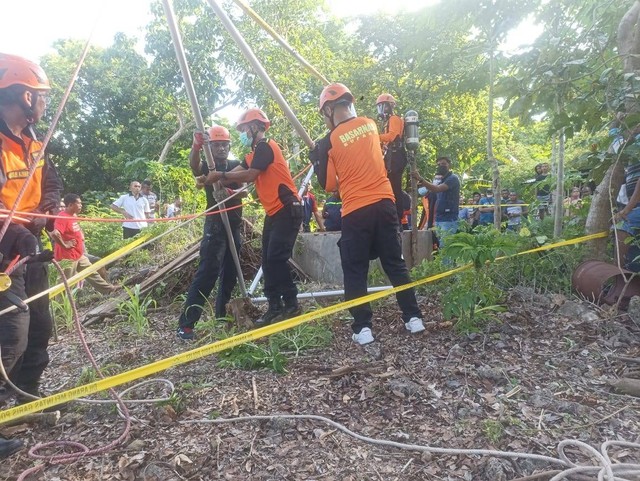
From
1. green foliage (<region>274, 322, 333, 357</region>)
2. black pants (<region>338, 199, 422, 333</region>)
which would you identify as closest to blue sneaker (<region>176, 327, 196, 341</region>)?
green foliage (<region>274, 322, 333, 357</region>)

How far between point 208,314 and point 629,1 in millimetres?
5074

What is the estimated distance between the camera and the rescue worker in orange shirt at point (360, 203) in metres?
3.59

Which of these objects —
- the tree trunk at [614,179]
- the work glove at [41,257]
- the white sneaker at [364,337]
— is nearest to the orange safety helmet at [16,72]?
the work glove at [41,257]

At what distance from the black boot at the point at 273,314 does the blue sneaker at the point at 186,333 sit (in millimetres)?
572

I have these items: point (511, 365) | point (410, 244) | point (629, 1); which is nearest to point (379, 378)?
point (511, 365)

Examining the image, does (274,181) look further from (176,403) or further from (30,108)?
(176,403)

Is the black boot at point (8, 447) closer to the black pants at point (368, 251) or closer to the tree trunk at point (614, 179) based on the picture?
the black pants at point (368, 251)

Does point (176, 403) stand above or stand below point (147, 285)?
above

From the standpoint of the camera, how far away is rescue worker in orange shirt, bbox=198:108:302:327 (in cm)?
416

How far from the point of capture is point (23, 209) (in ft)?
8.89

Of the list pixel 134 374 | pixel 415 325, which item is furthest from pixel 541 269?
pixel 134 374

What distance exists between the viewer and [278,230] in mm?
4203

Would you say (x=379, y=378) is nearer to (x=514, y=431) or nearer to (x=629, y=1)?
(x=514, y=431)

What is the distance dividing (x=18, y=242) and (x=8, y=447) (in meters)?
1.06
